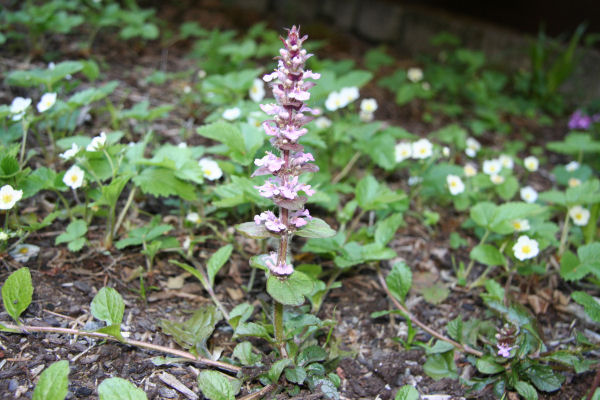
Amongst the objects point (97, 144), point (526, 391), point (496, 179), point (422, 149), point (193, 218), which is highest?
point (97, 144)

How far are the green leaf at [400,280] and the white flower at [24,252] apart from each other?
1456 millimetres

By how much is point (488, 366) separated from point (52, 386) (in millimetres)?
1461

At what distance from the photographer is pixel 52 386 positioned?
1.37 m

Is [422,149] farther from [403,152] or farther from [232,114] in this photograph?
[232,114]

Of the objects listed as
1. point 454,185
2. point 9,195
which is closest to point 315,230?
point 9,195

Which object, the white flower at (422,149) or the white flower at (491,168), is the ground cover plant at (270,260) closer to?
the white flower at (491,168)

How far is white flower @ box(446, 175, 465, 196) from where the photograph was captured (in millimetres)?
2676

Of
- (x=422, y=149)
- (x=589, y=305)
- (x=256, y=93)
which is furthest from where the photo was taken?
(x=256, y=93)

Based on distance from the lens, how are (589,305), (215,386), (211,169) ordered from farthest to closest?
(211,169) → (589,305) → (215,386)

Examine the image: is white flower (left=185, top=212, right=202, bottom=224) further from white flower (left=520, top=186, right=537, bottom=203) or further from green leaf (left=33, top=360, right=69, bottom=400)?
white flower (left=520, top=186, right=537, bottom=203)

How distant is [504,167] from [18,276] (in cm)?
258

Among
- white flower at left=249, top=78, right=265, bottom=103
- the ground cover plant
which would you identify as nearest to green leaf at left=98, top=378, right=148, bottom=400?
the ground cover plant

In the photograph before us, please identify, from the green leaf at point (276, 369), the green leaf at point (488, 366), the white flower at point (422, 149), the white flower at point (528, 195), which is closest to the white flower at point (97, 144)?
the green leaf at point (276, 369)

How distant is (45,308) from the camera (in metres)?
1.85
